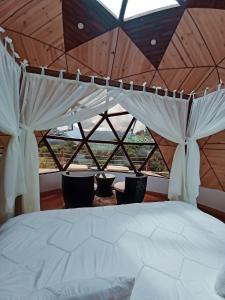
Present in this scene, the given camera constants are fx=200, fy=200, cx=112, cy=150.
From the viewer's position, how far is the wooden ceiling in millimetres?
2816

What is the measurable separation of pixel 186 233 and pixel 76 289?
4.00 ft

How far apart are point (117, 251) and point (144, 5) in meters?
3.35

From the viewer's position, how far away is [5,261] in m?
1.29

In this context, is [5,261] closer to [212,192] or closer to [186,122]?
[186,122]

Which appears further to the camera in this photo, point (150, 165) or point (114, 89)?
point (150, 165)

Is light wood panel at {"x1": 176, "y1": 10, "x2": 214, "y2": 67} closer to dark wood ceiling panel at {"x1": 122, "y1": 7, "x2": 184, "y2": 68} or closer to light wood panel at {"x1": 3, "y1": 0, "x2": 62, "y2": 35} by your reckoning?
dark wood ceiling panel at {"x1": 122, "y1": 7, "x2": 184, "y2": 68}

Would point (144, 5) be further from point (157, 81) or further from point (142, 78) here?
point (157, 81)

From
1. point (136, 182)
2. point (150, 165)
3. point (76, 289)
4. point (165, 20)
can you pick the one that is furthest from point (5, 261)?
point (150, 165)

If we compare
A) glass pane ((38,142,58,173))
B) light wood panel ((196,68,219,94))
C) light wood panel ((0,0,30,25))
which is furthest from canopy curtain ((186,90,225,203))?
glass pane ((38,142,58,173))

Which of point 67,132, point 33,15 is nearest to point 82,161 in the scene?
point 67,132

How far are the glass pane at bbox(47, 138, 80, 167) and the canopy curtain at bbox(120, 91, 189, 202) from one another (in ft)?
9.83

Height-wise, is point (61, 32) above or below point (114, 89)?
above

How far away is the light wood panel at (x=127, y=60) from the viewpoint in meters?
3.41

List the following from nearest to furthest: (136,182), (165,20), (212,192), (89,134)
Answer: (165,20) < (136,182) < (212,192) < (89,134)
